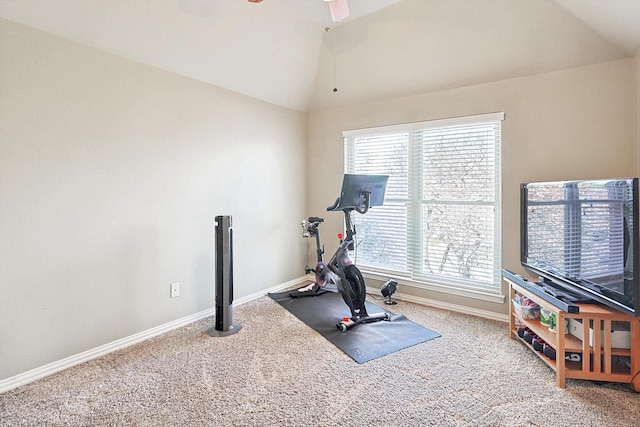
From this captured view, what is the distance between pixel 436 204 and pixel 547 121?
4.01 feet

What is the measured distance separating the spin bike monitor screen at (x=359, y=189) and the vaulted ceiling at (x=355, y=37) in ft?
3.84

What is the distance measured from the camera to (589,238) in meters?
2.05

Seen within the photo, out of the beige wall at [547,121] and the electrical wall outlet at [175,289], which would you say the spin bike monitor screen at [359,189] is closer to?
the beige wall at [547,121]

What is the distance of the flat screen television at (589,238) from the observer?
1805mm

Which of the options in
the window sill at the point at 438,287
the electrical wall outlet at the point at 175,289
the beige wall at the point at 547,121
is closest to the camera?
the beige wall at the point at 547,121

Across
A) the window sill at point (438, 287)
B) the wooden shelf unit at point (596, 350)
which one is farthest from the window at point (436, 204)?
the wooden shelf unit at point (596, 350)

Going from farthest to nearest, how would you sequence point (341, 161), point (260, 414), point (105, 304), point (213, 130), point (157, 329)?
point (341, 161), point (213, 130), point (157, 329), point (105, 304), point (260, 414)

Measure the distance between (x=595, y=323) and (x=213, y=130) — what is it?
3.43 metres

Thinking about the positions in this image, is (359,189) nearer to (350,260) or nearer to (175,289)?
(350,260)

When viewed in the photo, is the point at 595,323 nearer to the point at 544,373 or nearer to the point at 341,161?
the point at 544,373

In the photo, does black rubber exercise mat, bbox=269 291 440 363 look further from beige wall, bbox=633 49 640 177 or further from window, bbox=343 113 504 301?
beige wall, bbox=633 49 640 177

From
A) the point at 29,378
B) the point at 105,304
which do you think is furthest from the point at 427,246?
the point at 29,378

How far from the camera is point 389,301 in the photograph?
11.6ft

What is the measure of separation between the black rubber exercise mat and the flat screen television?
1107mm
